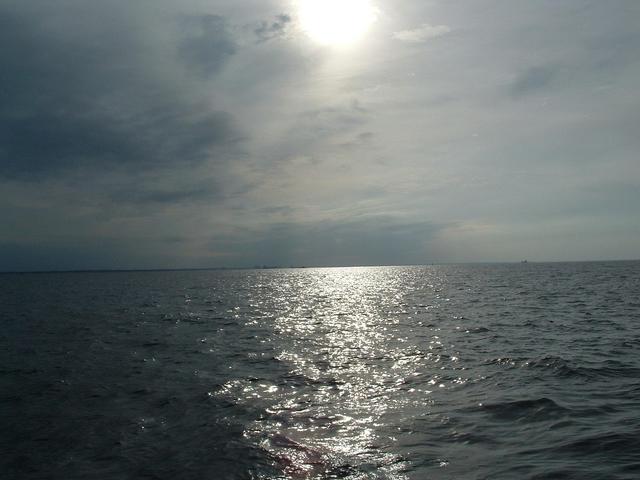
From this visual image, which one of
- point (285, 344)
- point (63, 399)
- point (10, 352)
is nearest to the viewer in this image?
point (63, 399)

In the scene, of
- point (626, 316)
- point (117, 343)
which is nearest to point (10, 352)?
point (117, 343)

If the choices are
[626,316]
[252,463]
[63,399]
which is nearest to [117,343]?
[63,399]

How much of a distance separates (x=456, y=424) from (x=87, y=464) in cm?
1006

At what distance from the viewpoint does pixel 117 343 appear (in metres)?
29.4

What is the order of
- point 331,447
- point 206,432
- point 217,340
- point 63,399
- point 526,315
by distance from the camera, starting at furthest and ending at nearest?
point 526,315
point 217,340
point 63,399
point 206,432
point 331,447

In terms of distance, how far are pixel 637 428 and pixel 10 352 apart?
30079 mm

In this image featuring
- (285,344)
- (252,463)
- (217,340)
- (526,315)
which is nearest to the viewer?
(252,463)

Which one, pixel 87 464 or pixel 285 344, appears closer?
pixel 87 464

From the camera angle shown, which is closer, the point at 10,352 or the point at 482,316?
the point at 10,352

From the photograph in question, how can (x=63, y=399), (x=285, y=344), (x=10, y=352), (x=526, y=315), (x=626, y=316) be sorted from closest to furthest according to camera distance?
(x=63, y=399) < (x=10, y=352) < (x=285, y=344) < (x=626, y=316) < (x=526, y=315)

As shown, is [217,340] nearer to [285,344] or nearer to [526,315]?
[285,344]

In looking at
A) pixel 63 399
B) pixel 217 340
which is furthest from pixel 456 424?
pixel 217 340

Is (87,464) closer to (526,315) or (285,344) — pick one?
(285,344)

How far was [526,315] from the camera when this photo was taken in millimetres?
39750
